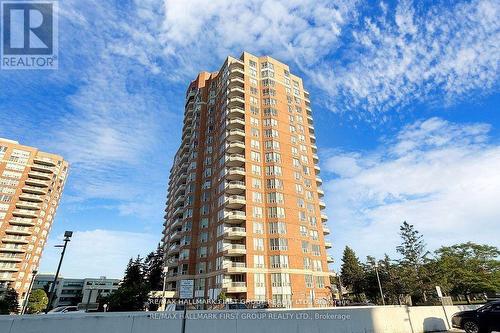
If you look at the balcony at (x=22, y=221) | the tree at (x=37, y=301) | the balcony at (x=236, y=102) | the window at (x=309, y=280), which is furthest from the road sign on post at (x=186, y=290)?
the balcony at (x=22, y=221)

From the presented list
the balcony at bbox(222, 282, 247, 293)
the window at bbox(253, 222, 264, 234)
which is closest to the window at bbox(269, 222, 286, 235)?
the window at bbox(253, 222, 264, 234)

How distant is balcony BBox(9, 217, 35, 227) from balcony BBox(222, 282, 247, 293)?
75837 millimetres

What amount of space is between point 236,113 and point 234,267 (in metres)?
30.5

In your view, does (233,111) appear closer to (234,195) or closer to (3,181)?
(234,195)

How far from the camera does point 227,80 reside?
64.1m

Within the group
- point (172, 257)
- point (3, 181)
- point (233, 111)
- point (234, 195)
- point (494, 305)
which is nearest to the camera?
point (494, 305)

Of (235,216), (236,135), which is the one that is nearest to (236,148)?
(236,135)

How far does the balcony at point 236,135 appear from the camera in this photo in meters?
56.0

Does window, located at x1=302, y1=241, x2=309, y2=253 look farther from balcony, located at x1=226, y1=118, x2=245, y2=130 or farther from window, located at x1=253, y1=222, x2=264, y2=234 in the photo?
balcony, located at x1=226, y1=118, x2=245, y2=130

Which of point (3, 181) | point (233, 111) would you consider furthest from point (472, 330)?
point (3, 181)

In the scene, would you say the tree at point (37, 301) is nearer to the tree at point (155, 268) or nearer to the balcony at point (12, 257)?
the balcony at point (12, 257)

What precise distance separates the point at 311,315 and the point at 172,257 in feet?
175

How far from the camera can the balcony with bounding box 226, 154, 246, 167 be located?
175ft

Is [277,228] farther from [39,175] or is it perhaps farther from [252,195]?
[39,175]
